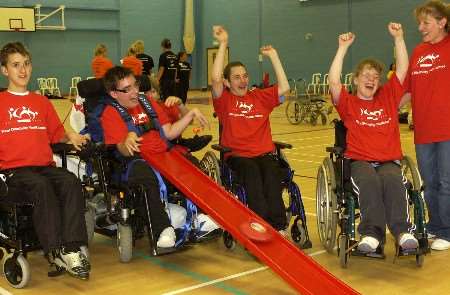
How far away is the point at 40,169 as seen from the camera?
327cm

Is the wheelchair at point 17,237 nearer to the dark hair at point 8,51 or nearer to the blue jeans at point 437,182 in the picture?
the dark hair at point 8,51

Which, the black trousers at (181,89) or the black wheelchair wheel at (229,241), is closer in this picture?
the black wheelchair wheel at (229,241)

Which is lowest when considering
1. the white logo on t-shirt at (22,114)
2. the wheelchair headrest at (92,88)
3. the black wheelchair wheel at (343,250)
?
the black wheelchair wheel at (343,250)

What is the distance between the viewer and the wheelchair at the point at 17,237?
9.93ft

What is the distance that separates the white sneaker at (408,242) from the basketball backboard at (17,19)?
16.0m

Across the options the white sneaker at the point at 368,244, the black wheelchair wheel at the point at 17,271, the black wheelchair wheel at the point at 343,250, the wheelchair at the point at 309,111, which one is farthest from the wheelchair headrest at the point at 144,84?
the wheelchair at the point at 309,111

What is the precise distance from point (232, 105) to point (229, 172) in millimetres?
464

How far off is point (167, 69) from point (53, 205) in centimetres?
839

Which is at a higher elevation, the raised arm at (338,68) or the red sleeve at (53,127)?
the raised arm at (338,68)

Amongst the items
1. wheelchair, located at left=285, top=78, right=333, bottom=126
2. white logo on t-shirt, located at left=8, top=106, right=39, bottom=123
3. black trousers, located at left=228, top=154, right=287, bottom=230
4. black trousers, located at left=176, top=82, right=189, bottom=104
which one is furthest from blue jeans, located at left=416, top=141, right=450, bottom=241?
black trousers, located at left=176, top=82, right=189, bottom=104

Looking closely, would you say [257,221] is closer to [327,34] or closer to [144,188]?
[144,188]

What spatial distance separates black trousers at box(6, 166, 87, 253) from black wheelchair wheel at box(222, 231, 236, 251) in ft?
3.02

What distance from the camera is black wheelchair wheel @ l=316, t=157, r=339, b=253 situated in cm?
330

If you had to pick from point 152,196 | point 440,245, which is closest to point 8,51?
point 152,196
